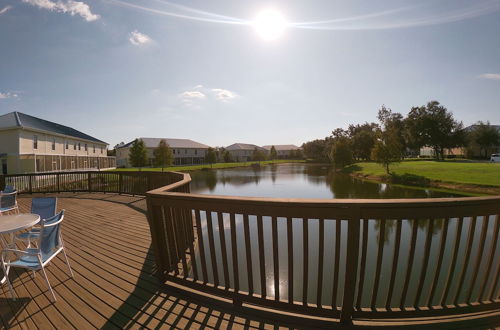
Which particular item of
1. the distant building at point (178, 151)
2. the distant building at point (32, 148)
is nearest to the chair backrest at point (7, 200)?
the distant building at point (32, 148)

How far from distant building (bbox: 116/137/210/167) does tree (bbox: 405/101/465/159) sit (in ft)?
177

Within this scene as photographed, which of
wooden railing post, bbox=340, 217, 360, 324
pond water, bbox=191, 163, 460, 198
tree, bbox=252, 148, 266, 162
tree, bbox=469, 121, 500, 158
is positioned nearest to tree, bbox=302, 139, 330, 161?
tree, bbox=252, 148, 266, 162

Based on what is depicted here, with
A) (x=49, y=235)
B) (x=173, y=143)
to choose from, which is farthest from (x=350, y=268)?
(x=173, y=143)

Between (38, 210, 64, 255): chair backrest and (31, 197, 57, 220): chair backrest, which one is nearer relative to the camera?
(38, 210, 64, 255): chair backrest

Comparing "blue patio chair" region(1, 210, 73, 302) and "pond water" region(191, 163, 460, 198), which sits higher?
"blue patio chair" region(1, 210, 73, 302)

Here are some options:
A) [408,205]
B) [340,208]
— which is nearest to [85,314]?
[340,208]

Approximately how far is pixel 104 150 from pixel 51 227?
49.3 metres

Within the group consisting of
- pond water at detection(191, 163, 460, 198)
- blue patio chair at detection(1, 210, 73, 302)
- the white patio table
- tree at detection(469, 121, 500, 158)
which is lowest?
pond water at detection(191, 163, 460, 198)

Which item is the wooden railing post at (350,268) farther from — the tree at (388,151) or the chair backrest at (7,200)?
the tree at (388,151)

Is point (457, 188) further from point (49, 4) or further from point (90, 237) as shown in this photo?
point (49, 4)

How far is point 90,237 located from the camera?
5.19 metres

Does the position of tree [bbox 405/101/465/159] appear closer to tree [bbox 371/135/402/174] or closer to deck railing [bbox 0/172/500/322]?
tree [bbox 371/135/402/174]

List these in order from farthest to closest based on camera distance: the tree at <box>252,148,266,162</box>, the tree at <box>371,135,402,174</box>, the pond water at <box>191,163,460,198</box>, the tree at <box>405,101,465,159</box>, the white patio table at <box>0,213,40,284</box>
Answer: the tree at <box>252,148,266,162</box>, the tree at <box>405,101,465,159</box>, the tree at <box>371,135,402,174</box>, the pond water at <box>191,163,460,198</box>, the white patio table at <box>0,213,40,284</box>

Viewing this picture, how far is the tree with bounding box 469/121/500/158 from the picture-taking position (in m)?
46.2
